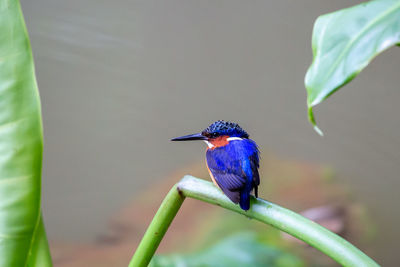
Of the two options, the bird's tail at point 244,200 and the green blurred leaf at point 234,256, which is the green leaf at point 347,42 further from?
the green blurred leaf at point 234,256

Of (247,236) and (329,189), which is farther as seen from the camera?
(329,189)

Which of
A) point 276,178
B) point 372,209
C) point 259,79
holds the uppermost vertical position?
point 259,79

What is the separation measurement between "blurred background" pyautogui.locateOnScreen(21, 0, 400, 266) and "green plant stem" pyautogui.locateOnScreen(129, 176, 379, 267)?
1.43 m

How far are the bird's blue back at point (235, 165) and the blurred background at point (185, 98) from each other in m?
1.23

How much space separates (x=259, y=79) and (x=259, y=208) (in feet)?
5.04

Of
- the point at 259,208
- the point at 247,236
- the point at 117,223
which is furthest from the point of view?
the point at 117,223

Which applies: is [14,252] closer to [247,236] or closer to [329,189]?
[247,236]

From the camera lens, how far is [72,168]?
1837 millimetres

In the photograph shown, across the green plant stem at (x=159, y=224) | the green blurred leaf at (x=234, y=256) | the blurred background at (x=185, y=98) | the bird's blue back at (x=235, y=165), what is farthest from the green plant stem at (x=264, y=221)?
the blurred background at (x=185, y=98)

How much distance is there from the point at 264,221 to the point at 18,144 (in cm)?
25

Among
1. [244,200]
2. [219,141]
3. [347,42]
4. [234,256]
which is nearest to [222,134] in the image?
[219,141]

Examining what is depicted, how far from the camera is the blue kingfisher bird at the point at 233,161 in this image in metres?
0.55

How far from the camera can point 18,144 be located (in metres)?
0.44

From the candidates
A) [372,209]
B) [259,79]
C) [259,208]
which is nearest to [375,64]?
[259,79]
